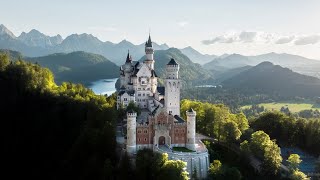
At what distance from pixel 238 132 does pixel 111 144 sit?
23.3 meters

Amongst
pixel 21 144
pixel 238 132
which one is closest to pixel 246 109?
pixel 238 132

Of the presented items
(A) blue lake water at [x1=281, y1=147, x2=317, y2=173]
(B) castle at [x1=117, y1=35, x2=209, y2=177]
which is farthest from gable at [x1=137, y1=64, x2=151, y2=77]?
(A) blue lake water at [x1=281, y1=147, x2=317, y2=173]

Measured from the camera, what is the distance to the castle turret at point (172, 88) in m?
62.9

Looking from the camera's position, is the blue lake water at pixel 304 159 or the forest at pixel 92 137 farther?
the blue lake water at pixel 304 159

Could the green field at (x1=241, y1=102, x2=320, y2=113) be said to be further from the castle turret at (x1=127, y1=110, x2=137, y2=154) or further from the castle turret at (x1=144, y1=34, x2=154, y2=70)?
the castle turret at (x1=127, y1=110, x2=137, y2=154)

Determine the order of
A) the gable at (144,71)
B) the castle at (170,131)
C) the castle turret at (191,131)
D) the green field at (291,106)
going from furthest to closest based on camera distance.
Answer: the green field at (291,106) → the gable at (144,71) → the castle turret at (191,131) → the castle at (170,131)

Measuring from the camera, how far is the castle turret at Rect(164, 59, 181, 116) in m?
62.9

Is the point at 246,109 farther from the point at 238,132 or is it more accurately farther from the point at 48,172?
the point at 48,172

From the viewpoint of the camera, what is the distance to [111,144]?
185 ft

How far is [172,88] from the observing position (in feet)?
207

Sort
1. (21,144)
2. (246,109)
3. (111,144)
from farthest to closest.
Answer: (246,109)
(21,144)
(111,144)

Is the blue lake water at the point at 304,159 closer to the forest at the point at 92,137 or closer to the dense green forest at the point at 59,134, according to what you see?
the forest at the point at 92,137

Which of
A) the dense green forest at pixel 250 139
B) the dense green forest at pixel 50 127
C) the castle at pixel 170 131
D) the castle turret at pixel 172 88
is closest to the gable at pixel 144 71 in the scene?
the castle at pixel 170 131

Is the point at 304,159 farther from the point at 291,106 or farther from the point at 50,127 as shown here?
the point at 291,106
